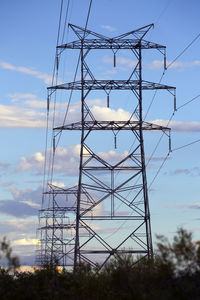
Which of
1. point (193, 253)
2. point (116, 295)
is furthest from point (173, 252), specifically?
point (116, 295)

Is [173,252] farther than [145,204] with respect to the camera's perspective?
No

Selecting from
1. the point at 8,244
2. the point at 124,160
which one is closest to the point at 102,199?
the point at 124,160

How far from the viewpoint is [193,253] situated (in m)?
25.5

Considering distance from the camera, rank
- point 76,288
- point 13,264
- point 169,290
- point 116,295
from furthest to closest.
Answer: point 76,288
point 116,295
point 13,264
point 169,290

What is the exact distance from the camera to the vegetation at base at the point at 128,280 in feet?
81.6

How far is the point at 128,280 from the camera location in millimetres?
27531

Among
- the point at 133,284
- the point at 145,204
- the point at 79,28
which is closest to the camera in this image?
the point at 133,284

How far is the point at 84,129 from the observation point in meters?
45.5

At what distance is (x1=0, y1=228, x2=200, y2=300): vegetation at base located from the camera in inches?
979

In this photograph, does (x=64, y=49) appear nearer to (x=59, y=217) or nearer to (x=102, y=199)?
(x=102, y=199)

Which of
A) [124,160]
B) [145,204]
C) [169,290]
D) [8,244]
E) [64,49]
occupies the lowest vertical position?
[169,290]

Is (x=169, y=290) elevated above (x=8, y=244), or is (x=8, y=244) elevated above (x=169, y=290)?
(x=8, y=244)

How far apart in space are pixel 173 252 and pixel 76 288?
44.2 ft

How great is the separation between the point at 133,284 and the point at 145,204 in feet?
55.2
